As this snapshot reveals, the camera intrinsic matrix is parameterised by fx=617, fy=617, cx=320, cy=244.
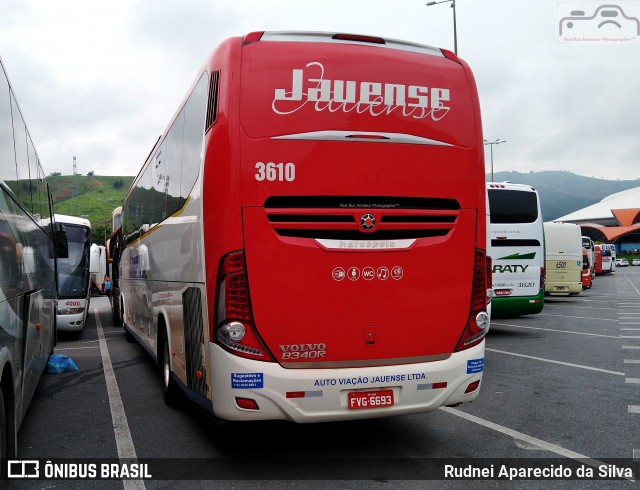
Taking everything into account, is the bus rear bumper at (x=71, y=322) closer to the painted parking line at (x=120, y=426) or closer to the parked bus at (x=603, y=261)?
the painted parking line at (x=120, y=426)

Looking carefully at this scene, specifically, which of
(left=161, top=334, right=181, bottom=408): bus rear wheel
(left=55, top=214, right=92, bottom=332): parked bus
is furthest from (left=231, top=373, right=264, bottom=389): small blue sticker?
(left=55, top=214, right=92, bottom=332): parked bus

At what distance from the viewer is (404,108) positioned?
507cm

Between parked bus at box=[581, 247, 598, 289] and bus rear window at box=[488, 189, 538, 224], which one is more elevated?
bus rear window at box=[488, 189, 538, 224]

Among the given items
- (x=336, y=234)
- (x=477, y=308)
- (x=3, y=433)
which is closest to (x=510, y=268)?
(x=477, y=308)

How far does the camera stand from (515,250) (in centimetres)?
1358

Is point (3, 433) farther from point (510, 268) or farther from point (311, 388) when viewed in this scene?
point (510, 268)

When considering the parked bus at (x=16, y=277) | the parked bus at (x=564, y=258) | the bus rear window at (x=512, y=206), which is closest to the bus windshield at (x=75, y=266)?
the parked bus at (x=16, y=277)

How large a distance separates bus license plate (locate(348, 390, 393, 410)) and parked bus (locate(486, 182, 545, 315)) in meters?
9.27

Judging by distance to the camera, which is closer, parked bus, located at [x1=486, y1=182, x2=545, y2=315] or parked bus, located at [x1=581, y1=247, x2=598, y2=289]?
parked bus, located at [x1=486, y1=182, x2=545, y2=315]

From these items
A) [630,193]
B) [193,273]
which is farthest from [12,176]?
[630,193]

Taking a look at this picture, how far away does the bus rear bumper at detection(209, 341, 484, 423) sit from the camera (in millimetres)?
4559

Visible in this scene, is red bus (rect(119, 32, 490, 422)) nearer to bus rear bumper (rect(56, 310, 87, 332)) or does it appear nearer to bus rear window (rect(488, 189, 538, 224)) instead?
bus rear window (rect(488, 189, 538, 224))

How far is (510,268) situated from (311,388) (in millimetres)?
9901

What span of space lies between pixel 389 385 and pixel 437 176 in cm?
175
